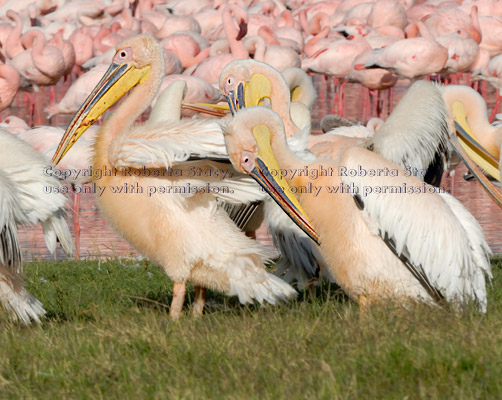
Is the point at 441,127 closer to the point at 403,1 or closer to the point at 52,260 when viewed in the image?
the point at 52,260

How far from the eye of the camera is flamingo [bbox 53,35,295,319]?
4.35m

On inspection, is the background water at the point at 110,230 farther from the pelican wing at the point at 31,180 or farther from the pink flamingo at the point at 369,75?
the pink flamingo at the point at 369,75

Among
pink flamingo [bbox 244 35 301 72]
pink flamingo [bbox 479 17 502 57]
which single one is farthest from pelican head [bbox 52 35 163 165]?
pink flamingo [bbox 479 17 502 57]

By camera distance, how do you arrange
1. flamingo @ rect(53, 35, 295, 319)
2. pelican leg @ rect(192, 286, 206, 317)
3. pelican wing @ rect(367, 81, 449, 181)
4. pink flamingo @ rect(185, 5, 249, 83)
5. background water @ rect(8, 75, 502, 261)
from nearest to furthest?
flamingo @ rect(53, 35, 295, 319) → pelican leg @ rect(192, 286, 206, 317) → pelican wing @ rect(367, 81, 449, 181) → background water @ rect(8, 75, 502, 261) → pink flamingo @ rect(185, 5, 249, 83)

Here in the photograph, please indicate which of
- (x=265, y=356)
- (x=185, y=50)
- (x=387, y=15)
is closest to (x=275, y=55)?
(x=185, y=50)

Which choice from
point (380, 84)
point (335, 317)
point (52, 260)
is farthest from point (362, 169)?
point (380, 84)

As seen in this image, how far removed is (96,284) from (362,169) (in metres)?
1.91

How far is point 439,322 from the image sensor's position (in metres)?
3.57

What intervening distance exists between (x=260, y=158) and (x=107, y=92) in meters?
1.20

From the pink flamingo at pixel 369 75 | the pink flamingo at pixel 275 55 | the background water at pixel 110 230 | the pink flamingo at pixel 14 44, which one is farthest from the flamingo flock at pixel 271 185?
the pink flamingo at pixel 14 44

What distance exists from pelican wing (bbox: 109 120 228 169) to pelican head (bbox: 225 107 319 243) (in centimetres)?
20

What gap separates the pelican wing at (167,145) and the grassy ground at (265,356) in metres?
0.65

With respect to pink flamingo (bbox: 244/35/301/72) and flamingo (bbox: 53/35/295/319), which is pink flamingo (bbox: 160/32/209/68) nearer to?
pink flamingo (bbox: 244/35/301/72)

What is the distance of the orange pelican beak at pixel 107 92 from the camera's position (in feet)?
16.1
